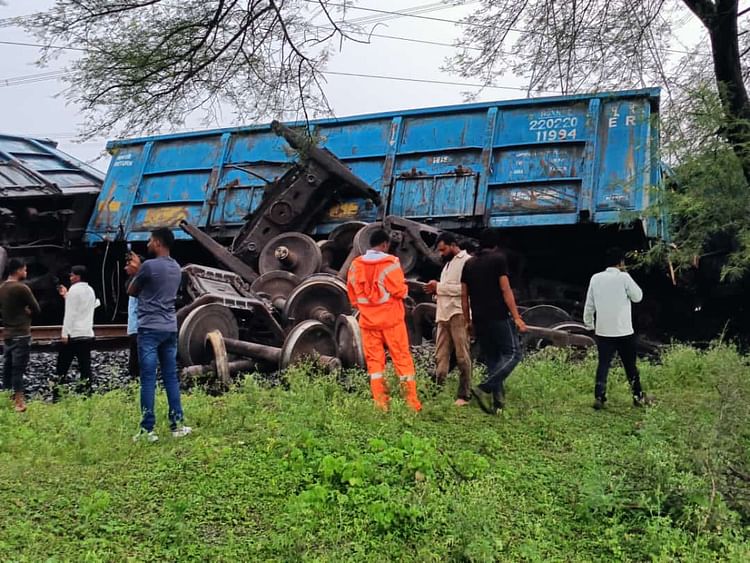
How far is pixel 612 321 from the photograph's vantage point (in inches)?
229

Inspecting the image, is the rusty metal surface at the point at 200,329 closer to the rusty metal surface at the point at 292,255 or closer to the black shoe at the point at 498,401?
the rusty metal surface at the point at 292,255

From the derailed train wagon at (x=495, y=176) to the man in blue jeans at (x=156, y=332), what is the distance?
407 cm

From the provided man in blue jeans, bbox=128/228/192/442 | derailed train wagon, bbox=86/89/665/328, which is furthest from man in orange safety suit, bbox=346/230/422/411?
derailed train wagon, bbox=86/89/665/328

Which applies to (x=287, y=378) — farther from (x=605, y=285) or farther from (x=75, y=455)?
(x=605, y=285)

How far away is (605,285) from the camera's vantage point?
590 centimetres

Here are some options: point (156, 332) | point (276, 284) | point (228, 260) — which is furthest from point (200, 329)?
point (228, 260)

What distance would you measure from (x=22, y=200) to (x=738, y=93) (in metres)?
9.51

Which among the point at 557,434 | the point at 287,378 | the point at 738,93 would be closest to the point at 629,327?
the point at 557,434

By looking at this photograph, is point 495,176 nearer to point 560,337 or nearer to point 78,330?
point 560,337

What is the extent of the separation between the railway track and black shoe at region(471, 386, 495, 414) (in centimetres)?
503

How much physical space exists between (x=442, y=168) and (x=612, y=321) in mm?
4623

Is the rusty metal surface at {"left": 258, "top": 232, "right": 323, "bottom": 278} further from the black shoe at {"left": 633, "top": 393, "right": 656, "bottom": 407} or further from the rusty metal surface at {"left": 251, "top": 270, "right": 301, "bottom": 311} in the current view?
the black shoe at {"left": 633, "top": 393, "right": 656, "bottom": 407}

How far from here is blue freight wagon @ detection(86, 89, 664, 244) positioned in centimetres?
898

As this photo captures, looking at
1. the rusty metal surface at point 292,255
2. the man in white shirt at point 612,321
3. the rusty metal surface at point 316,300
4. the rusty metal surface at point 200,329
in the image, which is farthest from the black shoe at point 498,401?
the rusty metal surface at point 292,255
